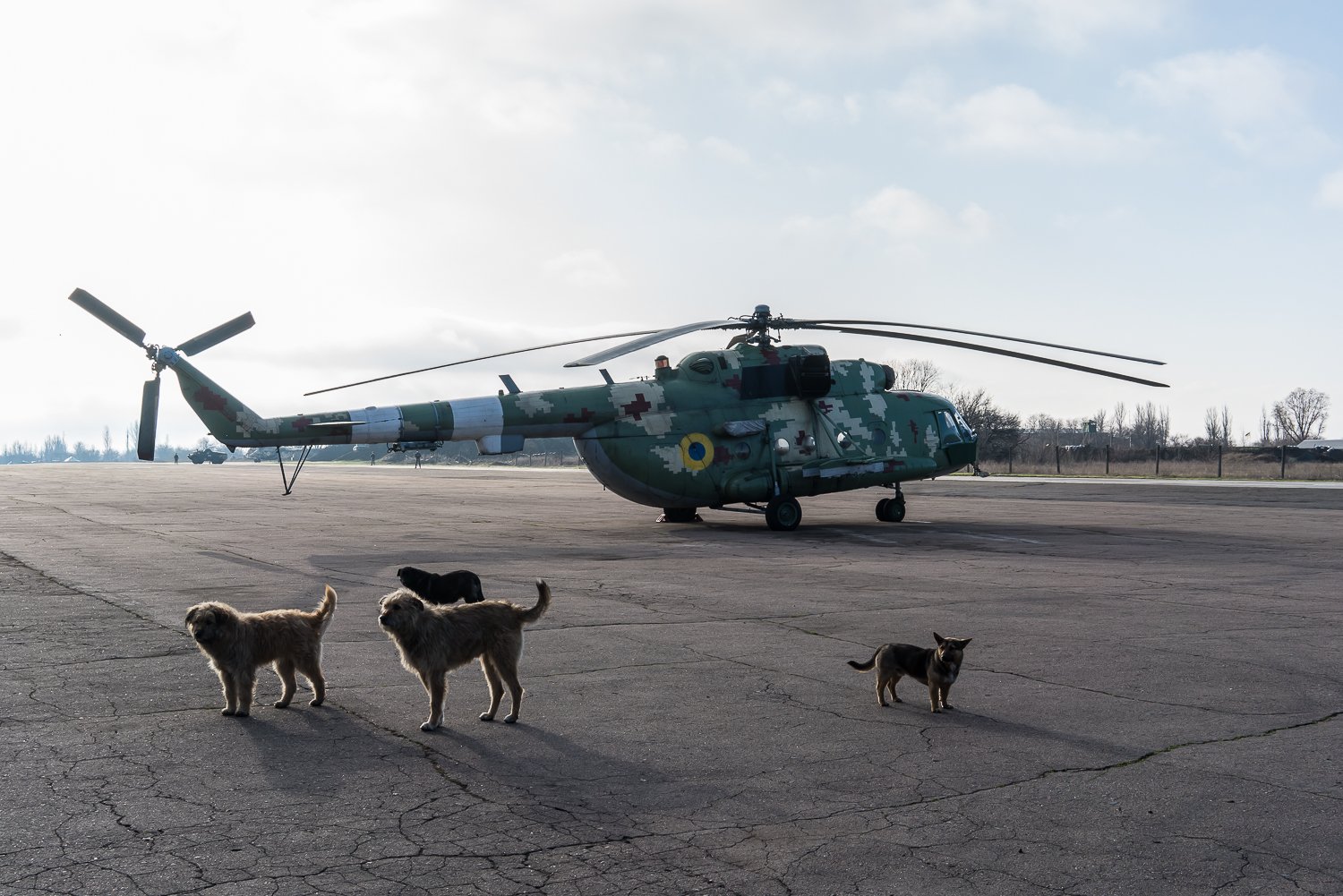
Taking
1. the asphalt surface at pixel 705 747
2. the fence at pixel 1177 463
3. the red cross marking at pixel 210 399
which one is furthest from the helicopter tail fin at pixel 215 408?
the fence at pixel 1177 463

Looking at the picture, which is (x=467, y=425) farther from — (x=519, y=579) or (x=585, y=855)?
(x=585, y=855)

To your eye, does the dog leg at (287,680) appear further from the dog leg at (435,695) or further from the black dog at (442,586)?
the black dog at (442,586)

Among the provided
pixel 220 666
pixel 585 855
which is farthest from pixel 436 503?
pixel 585 855

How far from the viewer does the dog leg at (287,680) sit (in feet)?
26.9

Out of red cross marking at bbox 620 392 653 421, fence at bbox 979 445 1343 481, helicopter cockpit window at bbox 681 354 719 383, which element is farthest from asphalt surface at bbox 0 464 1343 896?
fence at bbox 979 445 1343 481

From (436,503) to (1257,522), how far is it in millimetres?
25182

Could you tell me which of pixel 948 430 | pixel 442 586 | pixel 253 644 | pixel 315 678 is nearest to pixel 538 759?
pixel 315 678

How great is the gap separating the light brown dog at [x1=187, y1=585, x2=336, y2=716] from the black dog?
3841mm

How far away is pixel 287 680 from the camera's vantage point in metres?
8.23

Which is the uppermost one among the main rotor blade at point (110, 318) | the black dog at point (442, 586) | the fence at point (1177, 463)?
the main rotor blade at point (110, 318)

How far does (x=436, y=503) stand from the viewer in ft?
125

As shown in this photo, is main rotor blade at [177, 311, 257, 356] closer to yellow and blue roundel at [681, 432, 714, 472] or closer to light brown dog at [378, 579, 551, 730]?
yellow and blue roundel at [681, 432, 714, 472]

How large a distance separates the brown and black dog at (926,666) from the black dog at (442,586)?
5.26 metres

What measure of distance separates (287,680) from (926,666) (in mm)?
4798
